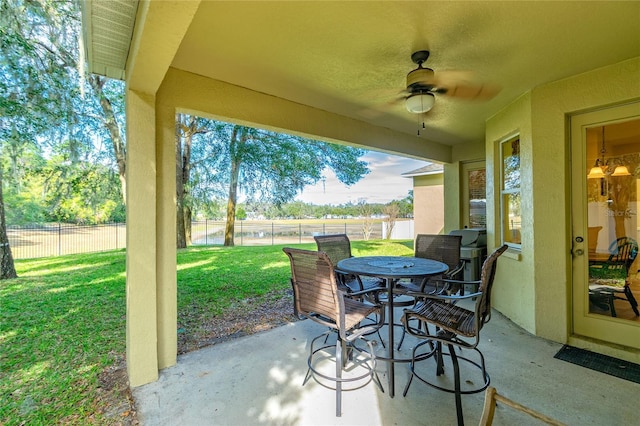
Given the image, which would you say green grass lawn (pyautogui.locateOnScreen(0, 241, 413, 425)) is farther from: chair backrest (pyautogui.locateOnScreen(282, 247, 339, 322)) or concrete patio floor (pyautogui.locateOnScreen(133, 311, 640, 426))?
chair backrest (pyautogui.locateOnScreen(282, 247, 339, 322))

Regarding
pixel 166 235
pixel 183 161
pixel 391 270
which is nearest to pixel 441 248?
pixel 391 270

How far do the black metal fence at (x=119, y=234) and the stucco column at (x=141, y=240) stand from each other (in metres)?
8.99

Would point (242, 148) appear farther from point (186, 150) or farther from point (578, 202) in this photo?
point (578, 202)

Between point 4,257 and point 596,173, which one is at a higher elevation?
point 596,173

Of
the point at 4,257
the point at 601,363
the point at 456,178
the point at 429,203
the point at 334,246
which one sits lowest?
the point at 601,363

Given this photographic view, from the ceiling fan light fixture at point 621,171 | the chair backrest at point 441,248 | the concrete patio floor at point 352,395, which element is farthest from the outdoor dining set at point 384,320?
the ceiling fan light fixture at point 621,171

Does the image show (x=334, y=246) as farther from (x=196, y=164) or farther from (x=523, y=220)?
(x=196, y=164)

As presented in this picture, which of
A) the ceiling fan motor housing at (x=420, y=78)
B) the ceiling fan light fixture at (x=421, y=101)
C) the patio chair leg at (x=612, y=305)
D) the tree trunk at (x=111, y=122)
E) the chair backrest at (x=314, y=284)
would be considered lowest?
the patio chair leg at (x=612, y=305)

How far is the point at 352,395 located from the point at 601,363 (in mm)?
2374

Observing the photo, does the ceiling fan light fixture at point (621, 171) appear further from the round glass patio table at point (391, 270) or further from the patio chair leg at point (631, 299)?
the round glass patio table at point (391, 270)

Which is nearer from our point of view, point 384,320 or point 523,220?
point 384,320

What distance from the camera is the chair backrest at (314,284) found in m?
1.97

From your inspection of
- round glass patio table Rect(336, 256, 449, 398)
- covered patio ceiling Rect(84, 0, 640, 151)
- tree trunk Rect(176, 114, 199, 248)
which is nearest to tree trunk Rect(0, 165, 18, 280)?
tree trunk Rect(176, 114, 199, 248)

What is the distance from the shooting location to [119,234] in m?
12.4
